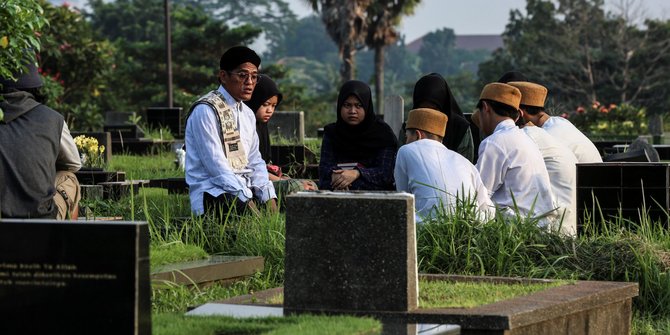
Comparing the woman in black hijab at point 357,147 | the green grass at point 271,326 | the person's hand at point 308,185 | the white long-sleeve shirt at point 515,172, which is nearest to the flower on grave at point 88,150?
the person's hand at point 308,185

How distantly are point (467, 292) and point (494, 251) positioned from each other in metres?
1.31

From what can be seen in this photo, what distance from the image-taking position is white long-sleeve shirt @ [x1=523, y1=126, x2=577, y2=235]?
35.5 ft

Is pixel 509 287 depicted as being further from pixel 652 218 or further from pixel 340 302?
pixel 652 218

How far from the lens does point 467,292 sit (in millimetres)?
7488

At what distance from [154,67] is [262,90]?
4816 cm

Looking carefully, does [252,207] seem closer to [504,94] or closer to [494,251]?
[504,94]

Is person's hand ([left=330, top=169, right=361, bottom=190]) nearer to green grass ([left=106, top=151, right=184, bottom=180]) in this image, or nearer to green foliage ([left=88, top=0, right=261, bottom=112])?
green grass ([left=106, top=151, right=184, bottom=180])

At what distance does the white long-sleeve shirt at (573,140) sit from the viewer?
11844mm

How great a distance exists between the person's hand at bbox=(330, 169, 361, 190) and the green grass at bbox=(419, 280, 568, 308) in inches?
152

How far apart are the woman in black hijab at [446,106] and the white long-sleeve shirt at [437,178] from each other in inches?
85.8

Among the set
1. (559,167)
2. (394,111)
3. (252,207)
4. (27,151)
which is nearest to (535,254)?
(559,167)

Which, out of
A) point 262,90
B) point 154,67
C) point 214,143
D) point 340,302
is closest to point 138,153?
point 262,90

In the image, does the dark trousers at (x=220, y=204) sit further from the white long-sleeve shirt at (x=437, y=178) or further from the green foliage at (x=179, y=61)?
the green foliage at (x=179, y=61)

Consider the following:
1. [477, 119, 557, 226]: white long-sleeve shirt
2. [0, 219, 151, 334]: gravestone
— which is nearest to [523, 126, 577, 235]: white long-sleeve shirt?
[477, 119, 557, 226]: white long-sleeve shirt
